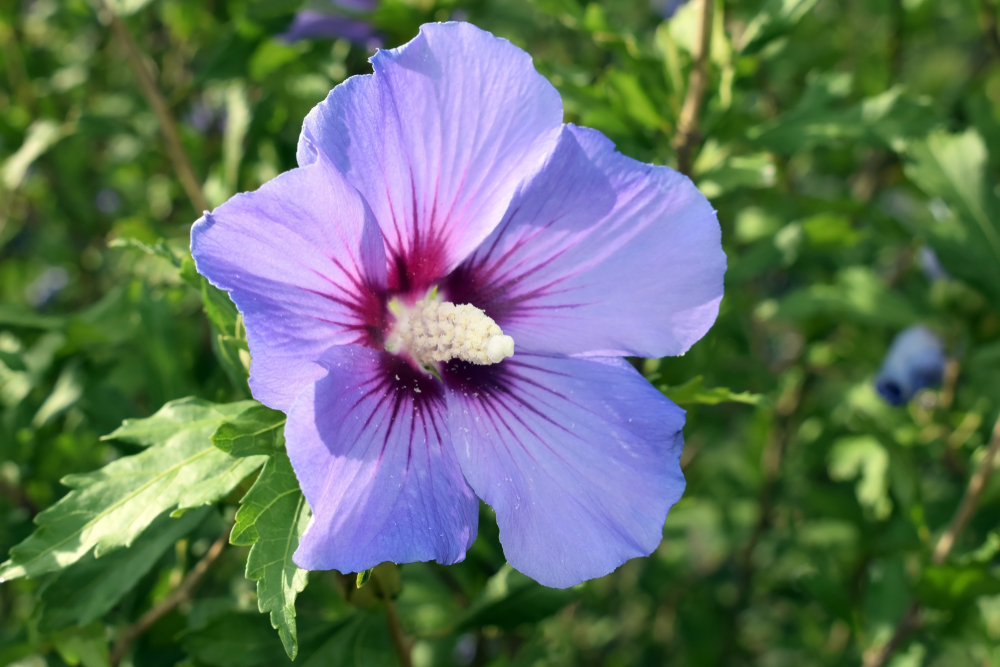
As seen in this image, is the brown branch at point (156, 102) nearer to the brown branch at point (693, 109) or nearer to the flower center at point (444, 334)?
the flower center at point (444, 334)

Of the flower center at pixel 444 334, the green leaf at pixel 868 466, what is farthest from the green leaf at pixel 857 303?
the flower center at pixel 444 334

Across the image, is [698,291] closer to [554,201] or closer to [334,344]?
[554,201]

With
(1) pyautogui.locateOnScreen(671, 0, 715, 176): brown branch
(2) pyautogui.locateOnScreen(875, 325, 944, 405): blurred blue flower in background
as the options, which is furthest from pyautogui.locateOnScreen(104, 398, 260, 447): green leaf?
(2) pyautogui.locateOnScreen(875, 325, 944, 405): blurred blue flower in background

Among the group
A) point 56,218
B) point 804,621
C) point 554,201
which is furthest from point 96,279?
point 804,621

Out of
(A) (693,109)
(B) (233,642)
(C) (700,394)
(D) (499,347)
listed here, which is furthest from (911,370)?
(B) (233,642)

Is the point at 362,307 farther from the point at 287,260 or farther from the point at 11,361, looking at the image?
the point at 11,361
